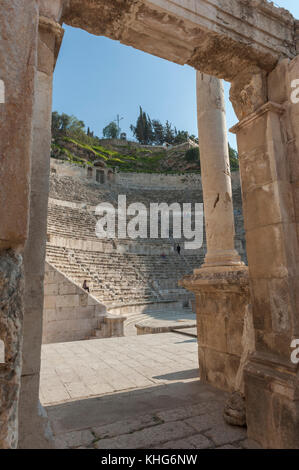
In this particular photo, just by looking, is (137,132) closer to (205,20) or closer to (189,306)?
(189,306)

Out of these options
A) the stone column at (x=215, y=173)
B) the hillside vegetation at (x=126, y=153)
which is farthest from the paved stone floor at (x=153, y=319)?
the hillside vegetation at (x=126, y=153)

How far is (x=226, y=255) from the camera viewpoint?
13.8 ft

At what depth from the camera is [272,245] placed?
243cm

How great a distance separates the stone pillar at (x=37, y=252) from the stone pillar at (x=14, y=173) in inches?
24.0

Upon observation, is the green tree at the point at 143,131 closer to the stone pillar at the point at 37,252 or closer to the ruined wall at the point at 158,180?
the ruined wall at the point at 158,180

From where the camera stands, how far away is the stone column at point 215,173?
4.42 metres

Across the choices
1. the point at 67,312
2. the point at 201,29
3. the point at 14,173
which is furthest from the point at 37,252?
the point at 67,312

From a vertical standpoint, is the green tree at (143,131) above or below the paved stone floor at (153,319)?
above

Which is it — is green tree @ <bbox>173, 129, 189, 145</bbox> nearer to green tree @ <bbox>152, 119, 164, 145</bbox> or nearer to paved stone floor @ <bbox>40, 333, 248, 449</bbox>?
green tree @ <bbox>152, 119, 164, 145</bbox>

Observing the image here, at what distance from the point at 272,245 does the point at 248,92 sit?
162 cm

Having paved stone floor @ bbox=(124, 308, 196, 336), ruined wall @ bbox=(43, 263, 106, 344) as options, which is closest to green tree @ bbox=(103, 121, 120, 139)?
paved stone floor @ bbox=(124, 308, 196, 336)

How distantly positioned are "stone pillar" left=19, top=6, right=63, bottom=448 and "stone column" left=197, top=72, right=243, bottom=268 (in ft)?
9.95

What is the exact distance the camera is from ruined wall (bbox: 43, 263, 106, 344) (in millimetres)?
8500

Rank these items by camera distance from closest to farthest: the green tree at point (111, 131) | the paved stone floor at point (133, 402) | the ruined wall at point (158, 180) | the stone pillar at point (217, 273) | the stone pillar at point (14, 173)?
the stone pillar at point (14, 173), the paved stone floor at point (133, 402), the stone pillar at point (217, 273), the ruined wall at point (158, 180), the green tree at point (111, 131)
